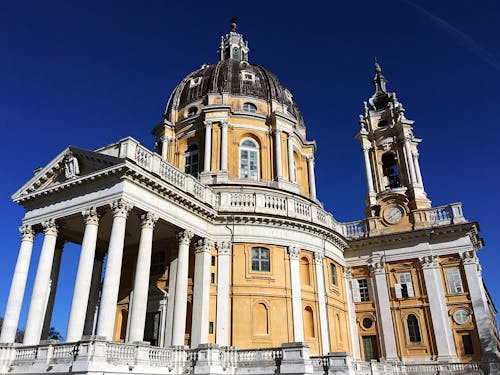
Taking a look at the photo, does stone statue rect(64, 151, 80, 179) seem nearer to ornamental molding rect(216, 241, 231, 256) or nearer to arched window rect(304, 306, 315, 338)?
ornamental molding rect(216, 241, 231, 256)

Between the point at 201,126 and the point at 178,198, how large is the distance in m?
10.7

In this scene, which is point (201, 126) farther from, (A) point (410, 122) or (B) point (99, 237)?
(A) point (410, 122)

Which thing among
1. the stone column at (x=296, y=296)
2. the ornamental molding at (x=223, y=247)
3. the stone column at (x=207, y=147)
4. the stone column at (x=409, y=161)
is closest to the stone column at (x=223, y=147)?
the stone column at (x=207, y=147)

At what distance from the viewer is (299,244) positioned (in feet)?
75.9

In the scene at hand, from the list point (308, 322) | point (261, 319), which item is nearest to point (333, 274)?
point (308, 322)

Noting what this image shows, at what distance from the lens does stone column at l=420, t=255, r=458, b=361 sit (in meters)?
23.6

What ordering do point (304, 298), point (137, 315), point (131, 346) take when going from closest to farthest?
point (131, 346), point (137, 315), point (304, 298)

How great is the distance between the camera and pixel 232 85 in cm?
3084

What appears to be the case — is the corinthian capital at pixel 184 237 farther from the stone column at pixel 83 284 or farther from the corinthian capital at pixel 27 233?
the corinthian capital at pixel 27 233

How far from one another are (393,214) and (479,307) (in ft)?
24.3

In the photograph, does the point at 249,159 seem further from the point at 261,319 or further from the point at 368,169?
the point at 261,319

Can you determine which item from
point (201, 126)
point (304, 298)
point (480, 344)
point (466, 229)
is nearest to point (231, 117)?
point (201, 126)

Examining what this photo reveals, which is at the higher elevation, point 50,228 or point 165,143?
point 165,143

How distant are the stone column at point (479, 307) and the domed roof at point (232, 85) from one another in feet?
49.2
